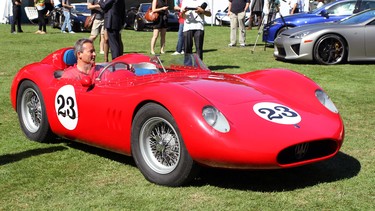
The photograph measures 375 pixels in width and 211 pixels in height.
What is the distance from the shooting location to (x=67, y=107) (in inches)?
203

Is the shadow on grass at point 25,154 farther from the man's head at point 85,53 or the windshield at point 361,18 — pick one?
the windshield at point 361,18

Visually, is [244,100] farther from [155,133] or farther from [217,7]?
[217,7]

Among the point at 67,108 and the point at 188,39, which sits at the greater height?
the point at 188,39

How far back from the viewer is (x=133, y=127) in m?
4.46

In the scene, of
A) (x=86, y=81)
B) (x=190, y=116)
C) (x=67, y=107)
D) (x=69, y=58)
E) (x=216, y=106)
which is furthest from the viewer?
(x=69, y=58)

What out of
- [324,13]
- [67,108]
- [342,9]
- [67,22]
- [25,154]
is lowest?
[25,154]

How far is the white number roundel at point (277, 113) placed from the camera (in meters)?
4.19

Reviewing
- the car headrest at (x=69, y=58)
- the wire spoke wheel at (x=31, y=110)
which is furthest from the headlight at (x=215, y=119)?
the car headrest at (x=69, y=58)

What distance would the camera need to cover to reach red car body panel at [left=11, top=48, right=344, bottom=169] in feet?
13.0

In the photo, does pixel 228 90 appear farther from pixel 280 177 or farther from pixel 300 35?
pixel 300 35

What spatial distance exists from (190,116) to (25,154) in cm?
198

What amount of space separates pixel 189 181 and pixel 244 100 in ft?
2.45

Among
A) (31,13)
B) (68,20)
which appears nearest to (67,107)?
(68,20)

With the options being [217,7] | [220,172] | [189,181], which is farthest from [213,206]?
[217,7]
